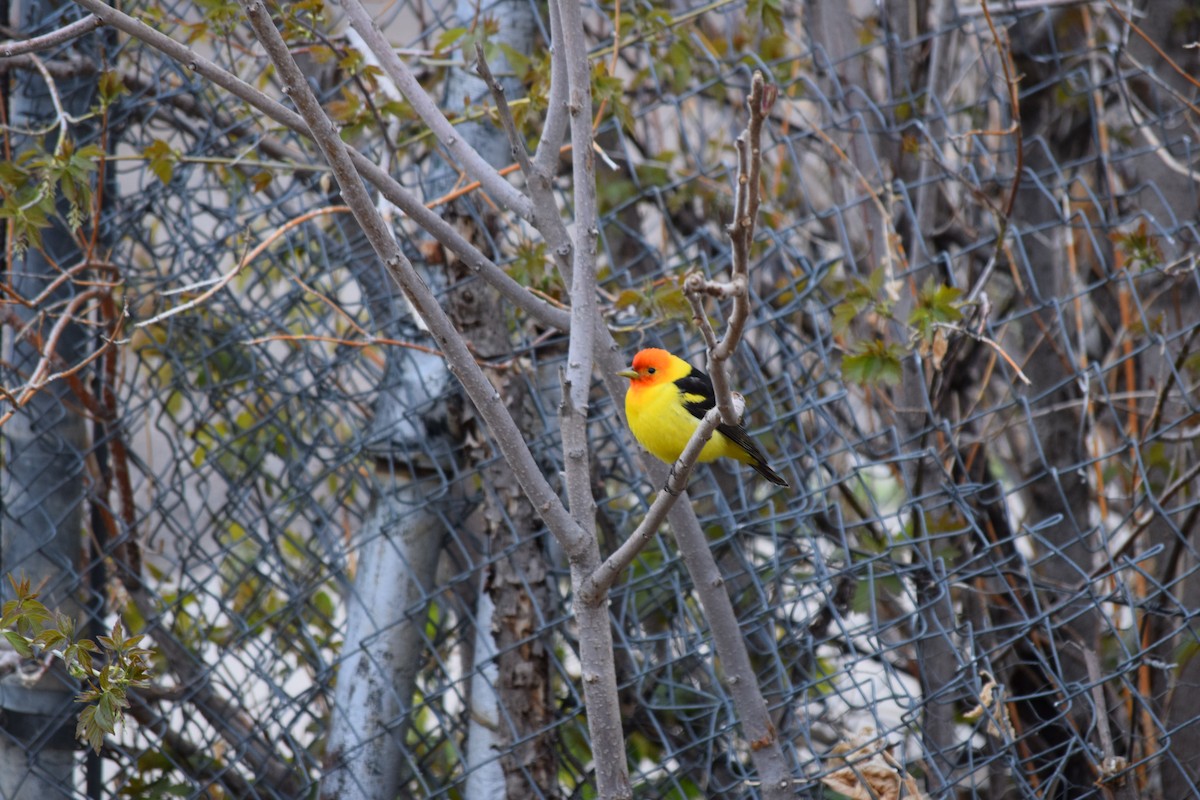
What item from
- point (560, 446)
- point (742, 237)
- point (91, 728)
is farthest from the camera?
point (560, 446)

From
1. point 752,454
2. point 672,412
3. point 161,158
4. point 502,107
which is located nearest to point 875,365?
point 752,454

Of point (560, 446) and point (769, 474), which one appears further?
point (560, 446)

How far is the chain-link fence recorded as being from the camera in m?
2.50

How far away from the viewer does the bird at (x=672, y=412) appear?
2408 millimetres

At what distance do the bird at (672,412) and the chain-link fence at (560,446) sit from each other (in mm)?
94

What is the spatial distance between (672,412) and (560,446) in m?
0.37

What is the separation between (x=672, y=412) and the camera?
2461 millimetres

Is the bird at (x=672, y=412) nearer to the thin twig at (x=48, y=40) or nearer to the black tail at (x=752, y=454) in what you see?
the black tail at (x=752, y=454)

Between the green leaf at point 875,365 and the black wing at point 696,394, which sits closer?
the green leaf at point 875,365

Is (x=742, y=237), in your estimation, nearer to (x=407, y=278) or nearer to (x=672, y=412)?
(x=407, y=278)

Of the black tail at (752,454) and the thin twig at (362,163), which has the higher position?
the thin twig at (362,163)

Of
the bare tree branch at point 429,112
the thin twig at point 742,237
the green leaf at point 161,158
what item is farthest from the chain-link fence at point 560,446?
the thin twig at point 742,237

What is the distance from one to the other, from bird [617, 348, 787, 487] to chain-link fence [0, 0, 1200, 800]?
0.31 ft

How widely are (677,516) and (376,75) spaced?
142cm
